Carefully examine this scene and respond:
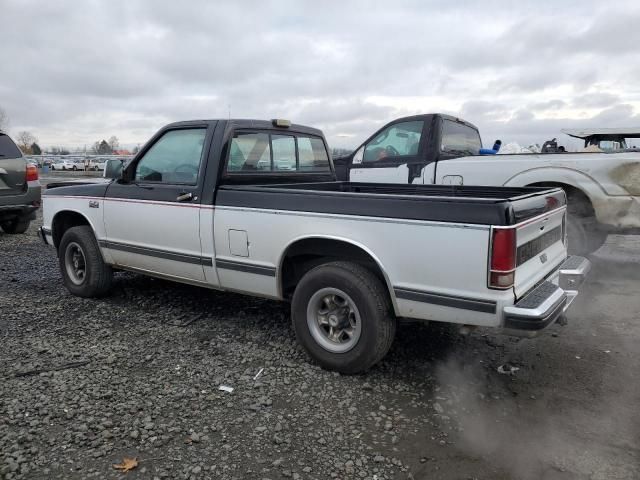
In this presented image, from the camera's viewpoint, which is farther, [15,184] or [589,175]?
[15,184]

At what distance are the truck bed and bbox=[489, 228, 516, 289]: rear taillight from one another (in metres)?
0.07

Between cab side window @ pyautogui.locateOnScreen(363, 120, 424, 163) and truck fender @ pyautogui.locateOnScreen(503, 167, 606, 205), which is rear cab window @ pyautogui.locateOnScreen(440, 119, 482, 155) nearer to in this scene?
cab side window @ pyautogui.locateOnScreen(363, 120, 424, 163)

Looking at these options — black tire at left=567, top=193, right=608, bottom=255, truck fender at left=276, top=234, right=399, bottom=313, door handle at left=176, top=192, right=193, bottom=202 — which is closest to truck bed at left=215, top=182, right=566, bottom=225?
truck fender at left=276, top=234, right=399, bottom=313

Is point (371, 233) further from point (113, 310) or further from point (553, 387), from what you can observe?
point (113, 310)

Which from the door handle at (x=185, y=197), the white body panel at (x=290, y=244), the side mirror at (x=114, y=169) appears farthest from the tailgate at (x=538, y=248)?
the side mirror at (x=114, y=169)

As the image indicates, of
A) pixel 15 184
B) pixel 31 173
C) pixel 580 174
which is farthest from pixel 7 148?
pixel 580 174

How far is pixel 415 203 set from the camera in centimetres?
312

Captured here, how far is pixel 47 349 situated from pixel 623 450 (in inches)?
157

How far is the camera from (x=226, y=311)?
197 inches

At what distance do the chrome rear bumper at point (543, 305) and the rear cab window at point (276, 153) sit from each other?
253cm

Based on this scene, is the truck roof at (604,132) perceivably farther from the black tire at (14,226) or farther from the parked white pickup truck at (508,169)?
the black tire at (14,226)

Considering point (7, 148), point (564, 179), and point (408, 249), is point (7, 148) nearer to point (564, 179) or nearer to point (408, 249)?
point (408, 249)

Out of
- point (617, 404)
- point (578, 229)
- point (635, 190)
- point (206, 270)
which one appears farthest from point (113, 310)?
point (635, 190)

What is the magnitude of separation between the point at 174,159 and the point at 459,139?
450 cm
